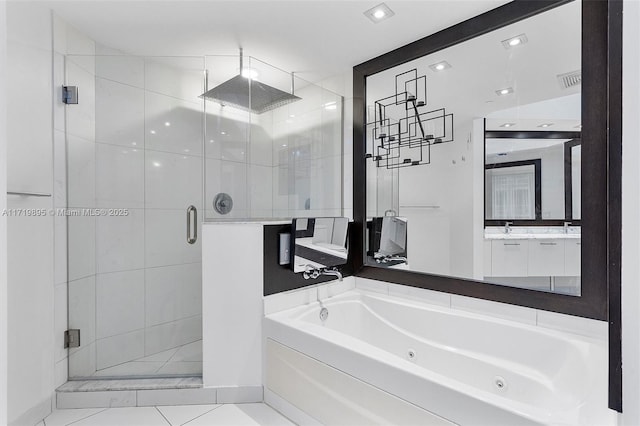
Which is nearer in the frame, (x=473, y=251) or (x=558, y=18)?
(x=558, y=18)

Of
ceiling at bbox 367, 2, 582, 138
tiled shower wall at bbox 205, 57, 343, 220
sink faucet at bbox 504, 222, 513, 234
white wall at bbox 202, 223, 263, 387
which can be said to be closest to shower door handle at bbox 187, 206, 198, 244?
tiled shower wall at bbox 205, 57, 343, 220

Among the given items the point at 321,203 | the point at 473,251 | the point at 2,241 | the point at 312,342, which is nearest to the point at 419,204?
the point at 473,251

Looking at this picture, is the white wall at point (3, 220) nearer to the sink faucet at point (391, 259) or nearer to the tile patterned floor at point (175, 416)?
the tile patterned floor at point (175, 416)

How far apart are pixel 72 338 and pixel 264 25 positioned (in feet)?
7.62

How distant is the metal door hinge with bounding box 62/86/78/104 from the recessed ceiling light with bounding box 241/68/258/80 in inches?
41.4

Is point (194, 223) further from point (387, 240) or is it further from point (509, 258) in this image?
point (509, 258)

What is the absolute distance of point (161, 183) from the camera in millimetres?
2438

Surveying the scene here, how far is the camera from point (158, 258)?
8.15 feet

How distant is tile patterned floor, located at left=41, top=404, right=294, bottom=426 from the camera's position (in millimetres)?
1783

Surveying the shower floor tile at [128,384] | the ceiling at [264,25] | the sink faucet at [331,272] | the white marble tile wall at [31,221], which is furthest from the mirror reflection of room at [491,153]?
the white marble tile wall at [31,221]

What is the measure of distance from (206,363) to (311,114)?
185cm

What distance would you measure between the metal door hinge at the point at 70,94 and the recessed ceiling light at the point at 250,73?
1.05m

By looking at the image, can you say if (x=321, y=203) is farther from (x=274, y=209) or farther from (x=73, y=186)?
(x=73, y=186)

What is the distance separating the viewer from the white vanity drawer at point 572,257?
1.63 m
